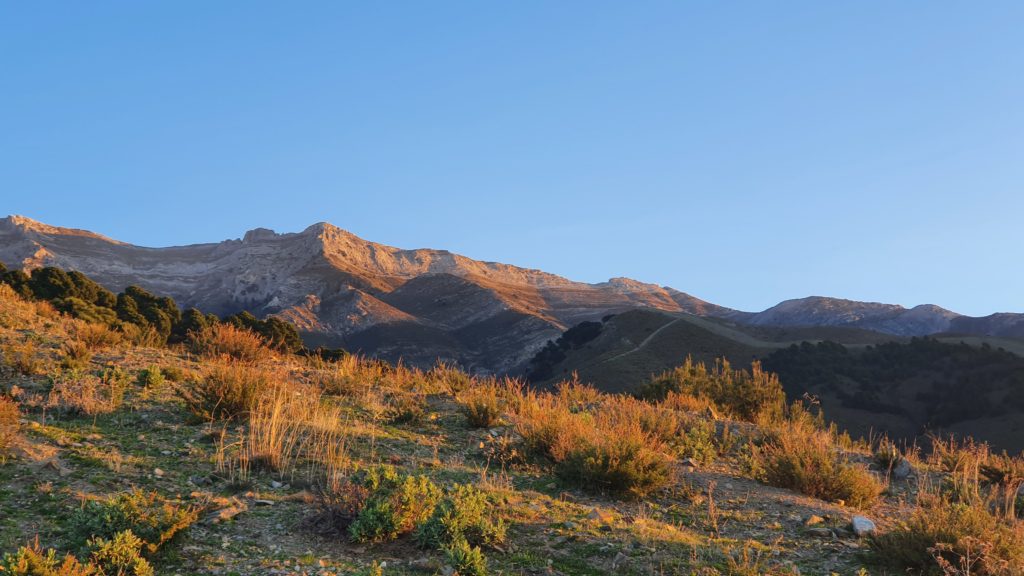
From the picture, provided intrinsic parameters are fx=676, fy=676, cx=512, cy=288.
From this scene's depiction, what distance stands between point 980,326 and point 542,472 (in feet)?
412

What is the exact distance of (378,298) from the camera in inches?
4449

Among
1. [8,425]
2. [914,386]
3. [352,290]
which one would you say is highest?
[352,290]

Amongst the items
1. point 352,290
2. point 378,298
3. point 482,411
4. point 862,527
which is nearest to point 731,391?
point 482,411

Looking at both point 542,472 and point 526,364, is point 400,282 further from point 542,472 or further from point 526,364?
point 542,472

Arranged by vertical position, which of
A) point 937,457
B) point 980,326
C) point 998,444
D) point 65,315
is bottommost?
point 998,444

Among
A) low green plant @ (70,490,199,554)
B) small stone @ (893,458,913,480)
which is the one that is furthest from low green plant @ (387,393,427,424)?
small stone @ (893,458,913,480)

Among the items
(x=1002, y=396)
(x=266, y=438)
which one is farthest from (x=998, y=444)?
(x=266, y=438)

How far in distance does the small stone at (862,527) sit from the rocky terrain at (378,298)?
71.1 metres

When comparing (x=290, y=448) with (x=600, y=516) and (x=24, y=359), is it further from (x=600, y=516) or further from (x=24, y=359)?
(x=24, y=359)

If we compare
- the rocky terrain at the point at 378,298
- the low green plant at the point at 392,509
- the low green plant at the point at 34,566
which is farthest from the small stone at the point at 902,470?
the rocky terrain at the point at 378,298

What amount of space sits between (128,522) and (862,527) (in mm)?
6423

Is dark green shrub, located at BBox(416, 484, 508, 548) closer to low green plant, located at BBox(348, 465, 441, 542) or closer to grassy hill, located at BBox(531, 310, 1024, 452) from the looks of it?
low green plant, located at BBox(348, 465, 441, 542)

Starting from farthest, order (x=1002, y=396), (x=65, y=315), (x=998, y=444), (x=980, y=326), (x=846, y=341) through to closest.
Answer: (x=980, y=326), (x=846, y=341), (x=1002, y=396), (x=998, y=444), (x=65, y=315)

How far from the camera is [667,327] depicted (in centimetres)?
6700
